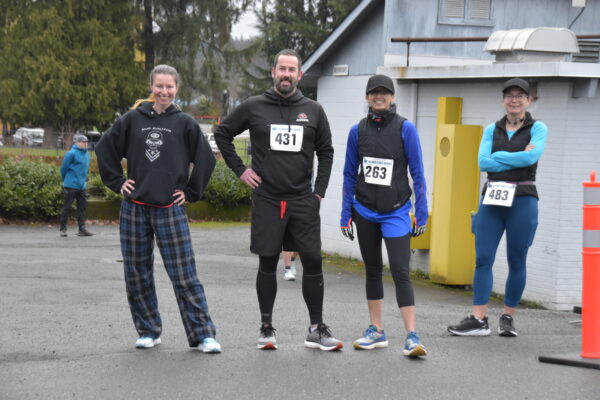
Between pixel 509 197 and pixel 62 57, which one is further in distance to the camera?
pixel 62 57

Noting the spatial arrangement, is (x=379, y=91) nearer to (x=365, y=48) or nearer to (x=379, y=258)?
(x=379, y=258)

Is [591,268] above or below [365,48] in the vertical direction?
below

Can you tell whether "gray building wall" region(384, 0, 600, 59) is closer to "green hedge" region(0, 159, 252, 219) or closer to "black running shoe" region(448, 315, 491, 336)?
"black running shoe" region(448, 315, 491, 336)

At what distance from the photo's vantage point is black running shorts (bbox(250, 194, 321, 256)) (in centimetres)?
710

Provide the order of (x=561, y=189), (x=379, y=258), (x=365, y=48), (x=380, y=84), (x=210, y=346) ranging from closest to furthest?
1. (x=210, y=346)
2. (x=380, y=84)
3. (x=379, y=258)
4. (x=561, y=189)
5. (x=365, y=48)

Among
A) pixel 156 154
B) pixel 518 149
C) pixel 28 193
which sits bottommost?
pixel 28 193

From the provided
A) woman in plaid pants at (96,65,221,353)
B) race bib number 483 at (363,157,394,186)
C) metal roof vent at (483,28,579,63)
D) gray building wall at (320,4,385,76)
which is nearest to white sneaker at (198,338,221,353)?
woman in plaid pants at (96,65,221,353)

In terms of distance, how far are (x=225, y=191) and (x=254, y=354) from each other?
Result: 15.3 meters

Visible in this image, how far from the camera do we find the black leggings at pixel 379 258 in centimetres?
722

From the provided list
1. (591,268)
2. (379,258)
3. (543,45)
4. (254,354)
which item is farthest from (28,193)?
(591,268)

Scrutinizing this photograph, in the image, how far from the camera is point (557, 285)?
10656 mm

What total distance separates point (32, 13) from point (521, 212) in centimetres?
3988

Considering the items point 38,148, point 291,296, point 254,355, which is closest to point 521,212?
point 254,355

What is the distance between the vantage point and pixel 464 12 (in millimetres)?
15641
